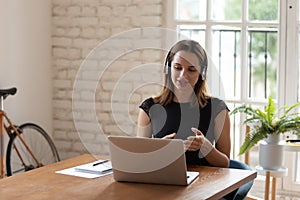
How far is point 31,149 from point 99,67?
823 millimetres

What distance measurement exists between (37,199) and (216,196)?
70cm

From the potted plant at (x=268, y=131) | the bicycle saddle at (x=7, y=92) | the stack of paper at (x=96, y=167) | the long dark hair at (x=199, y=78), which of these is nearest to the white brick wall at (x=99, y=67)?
the bicycle saddle at (x=7, y=92)

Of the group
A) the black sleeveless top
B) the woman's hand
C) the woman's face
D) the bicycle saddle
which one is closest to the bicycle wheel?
the bicycle saddle

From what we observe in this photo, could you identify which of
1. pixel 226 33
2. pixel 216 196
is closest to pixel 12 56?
→ pixel 226 33

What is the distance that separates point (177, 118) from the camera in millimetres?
3307

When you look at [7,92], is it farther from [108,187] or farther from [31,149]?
[108,187]

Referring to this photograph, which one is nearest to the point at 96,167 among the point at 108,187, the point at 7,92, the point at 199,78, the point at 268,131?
the point at 108,187

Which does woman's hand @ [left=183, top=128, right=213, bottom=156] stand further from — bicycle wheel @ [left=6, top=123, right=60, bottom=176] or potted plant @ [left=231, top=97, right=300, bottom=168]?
bicycle wheel @ [left=6, top=123, right=60, bottom=176]

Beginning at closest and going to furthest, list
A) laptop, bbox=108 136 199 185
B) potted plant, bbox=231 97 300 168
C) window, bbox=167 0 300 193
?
laptop, bbox=108 136 199 185 → potted plant, bbox=231 97 300 168 → window, bbox=167 0 300 193

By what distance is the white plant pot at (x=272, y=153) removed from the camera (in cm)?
388

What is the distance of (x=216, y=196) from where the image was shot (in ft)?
8.26

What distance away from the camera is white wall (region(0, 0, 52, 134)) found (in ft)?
15.2

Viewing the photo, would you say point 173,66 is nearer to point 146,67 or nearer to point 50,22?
point 146,67

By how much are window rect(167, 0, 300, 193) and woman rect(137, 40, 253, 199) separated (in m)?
1.20
